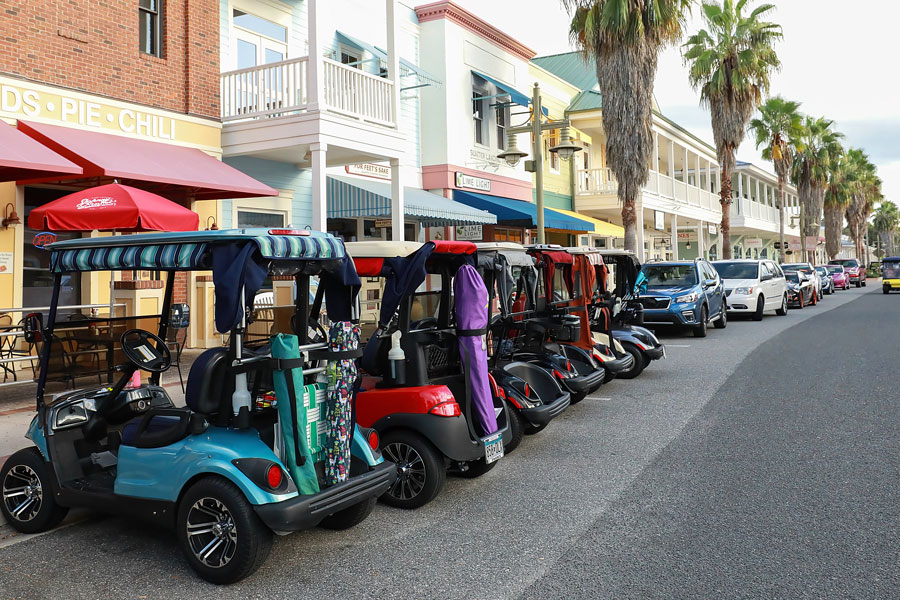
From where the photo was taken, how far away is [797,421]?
7.94 meters

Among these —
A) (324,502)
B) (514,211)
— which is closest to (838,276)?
(514,211)

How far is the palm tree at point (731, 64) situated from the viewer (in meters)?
27.8

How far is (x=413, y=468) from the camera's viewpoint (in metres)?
5.46

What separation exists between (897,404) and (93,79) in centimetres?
1195

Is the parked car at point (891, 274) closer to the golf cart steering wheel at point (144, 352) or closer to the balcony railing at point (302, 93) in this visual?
the balcony railing at point (302, 93)

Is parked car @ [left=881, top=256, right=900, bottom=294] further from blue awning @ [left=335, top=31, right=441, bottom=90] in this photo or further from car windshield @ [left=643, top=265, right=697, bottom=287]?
blue awning @ [left=335, top=31, right=441, bottom=90]

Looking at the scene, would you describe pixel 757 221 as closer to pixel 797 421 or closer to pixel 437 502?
pixel 797 421

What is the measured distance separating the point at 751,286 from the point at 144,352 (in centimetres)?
1909

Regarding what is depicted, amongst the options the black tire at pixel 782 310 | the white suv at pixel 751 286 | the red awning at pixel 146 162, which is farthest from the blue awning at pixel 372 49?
the black tire at pixel 782 310

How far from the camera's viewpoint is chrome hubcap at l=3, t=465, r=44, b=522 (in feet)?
16.3

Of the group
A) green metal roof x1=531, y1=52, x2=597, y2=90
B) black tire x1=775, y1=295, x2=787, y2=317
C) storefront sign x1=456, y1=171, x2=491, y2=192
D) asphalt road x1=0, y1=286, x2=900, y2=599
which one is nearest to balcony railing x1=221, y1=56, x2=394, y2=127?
storefront sign x1=456, y1=171, x2=491, y2=192

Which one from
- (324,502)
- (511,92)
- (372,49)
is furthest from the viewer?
(511,92)

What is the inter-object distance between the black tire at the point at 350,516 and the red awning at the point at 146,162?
6.64 meters

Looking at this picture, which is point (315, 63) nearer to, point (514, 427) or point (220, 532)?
point (514, 427)
